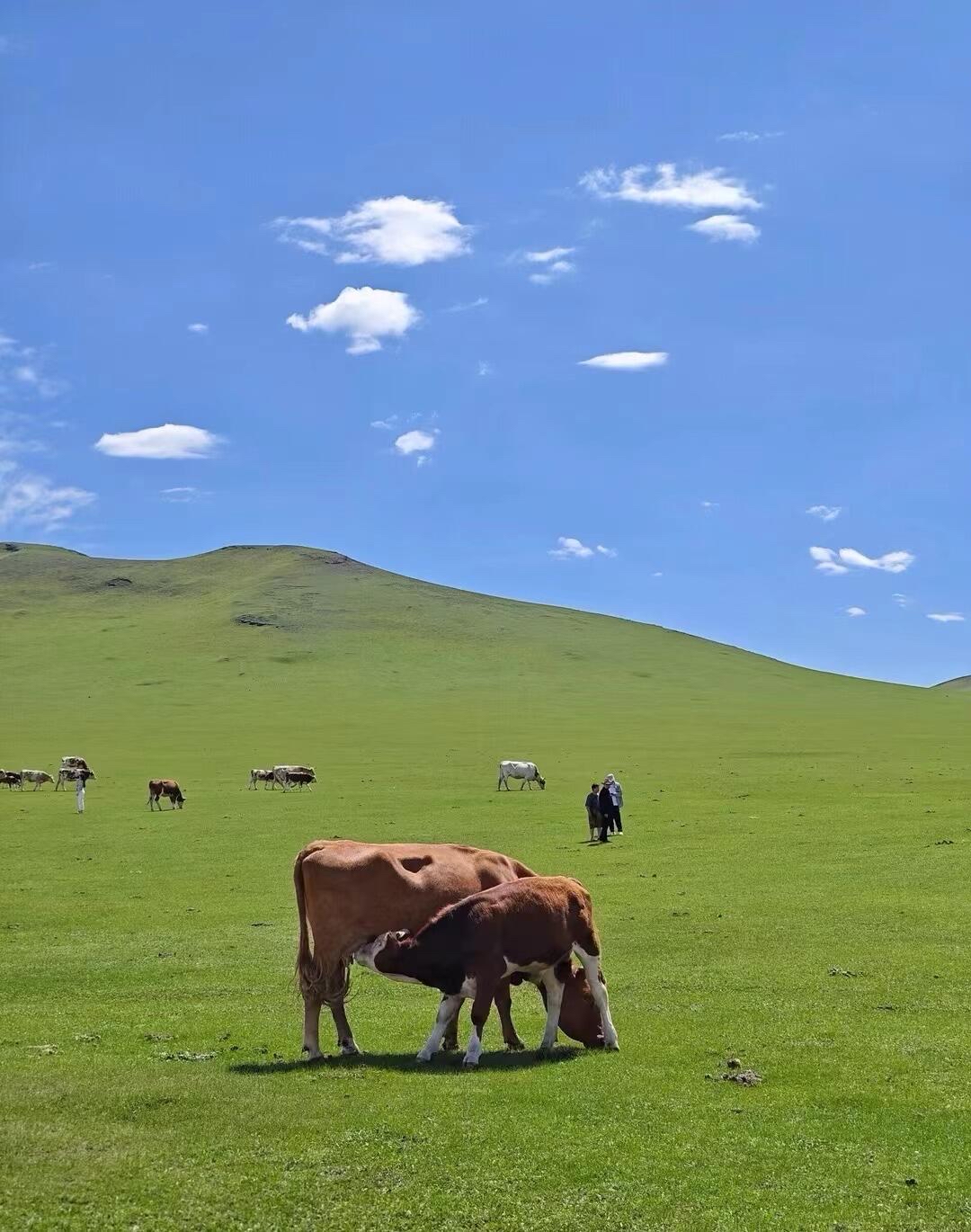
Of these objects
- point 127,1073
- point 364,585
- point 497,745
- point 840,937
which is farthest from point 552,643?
point 127,1073

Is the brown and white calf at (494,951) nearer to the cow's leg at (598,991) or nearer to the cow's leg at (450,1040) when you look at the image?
the cow's leg at (598,991)

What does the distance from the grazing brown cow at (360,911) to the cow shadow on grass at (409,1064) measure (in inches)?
11.7

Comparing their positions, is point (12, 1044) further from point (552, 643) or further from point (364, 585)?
point (364, 585)

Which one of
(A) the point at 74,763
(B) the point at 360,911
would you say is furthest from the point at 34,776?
(B) the point at 360,911

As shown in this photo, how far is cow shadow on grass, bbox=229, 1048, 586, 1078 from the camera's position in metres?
13.1

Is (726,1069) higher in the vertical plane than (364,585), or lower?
lower

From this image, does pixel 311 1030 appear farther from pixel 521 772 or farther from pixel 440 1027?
pixel 521 772

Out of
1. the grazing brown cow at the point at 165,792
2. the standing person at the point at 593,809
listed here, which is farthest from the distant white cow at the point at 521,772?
the standing person at the point at 593,809

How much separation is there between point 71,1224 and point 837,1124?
6.37 m

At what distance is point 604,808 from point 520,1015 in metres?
19.1

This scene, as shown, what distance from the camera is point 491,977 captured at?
43.8 ft

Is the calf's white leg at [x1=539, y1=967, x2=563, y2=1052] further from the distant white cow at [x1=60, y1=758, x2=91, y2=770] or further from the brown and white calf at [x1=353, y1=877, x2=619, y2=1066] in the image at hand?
the distant white cow at [x1=60, y1=758, x2=91, y2=770]

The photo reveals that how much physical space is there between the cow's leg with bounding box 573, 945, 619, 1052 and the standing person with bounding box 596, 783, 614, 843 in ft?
69.4

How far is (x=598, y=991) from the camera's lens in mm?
14023
